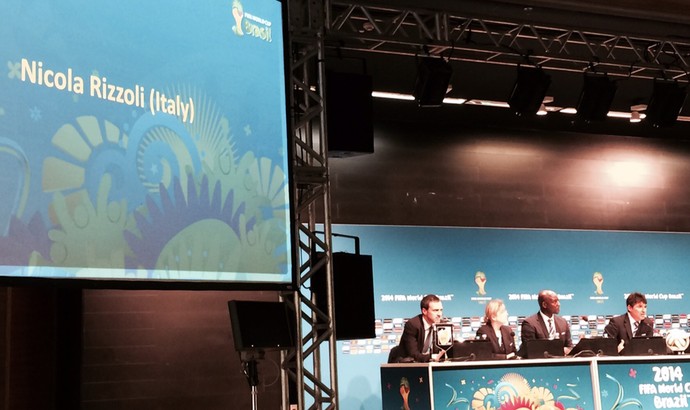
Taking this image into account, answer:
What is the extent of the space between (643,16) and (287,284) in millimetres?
4321

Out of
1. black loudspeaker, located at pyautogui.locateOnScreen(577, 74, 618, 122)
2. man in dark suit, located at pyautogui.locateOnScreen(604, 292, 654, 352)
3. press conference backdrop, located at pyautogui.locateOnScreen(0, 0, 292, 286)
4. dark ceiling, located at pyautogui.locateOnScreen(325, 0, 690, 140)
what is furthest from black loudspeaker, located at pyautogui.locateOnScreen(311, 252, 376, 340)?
man in dark suit, located at pyautogui.locateOnScreen(604, 292, 654, 352)

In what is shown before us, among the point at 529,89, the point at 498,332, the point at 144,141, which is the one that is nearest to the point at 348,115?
the point at 529,89

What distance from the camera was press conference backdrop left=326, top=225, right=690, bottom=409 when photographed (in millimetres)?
8609

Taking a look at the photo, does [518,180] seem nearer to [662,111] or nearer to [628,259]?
[628,259]

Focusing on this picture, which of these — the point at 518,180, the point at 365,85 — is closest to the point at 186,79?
the point at 365,85

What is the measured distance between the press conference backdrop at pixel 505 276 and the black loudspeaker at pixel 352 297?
291 centimetres

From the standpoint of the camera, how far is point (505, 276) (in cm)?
933

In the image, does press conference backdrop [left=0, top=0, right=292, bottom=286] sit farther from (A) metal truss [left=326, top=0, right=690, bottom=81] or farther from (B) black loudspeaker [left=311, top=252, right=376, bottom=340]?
(A) metal truss [left=326, top=0, right=690, bottom=81]

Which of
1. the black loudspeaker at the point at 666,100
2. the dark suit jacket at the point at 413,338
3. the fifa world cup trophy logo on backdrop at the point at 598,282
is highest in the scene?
the black loudspeaker at the point at 666,100

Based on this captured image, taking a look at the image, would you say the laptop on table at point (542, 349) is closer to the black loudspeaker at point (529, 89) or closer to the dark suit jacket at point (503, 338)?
the dark suit jacket at point (503, 338)

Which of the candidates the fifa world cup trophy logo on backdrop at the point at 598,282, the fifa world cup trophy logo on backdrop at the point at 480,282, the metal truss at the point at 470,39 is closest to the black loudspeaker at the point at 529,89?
the metal truss at the point at 470,39

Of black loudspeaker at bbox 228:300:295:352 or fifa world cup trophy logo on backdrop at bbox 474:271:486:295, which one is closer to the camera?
black loudspeaker at bbox 228:300:295:352

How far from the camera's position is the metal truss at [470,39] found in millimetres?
6426

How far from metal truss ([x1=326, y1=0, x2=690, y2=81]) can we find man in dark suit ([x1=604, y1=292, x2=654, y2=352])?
2113 millimetres
